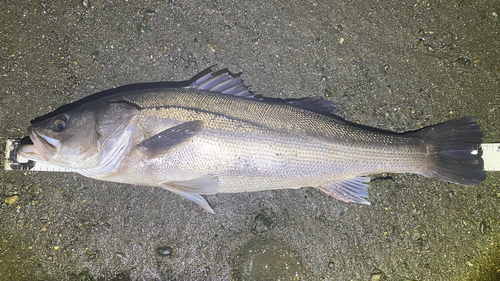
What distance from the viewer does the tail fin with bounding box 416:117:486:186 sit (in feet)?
8.55

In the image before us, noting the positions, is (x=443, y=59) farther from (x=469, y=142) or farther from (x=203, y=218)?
(x=203, y=218)

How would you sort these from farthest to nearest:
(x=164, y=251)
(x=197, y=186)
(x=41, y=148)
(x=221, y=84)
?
(x=164, y=251) < (x=221, y=84) < (x=197, y=186) < (x=41, y=148)

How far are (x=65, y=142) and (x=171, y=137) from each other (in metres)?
0.92

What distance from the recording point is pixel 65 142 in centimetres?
228

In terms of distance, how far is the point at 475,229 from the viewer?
2.93 m

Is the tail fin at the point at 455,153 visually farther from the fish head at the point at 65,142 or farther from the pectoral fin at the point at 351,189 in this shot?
the fish head at the point at 65,142

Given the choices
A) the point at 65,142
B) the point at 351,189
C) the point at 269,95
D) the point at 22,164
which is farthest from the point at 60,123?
the point at 351,189

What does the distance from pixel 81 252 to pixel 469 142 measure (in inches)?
163

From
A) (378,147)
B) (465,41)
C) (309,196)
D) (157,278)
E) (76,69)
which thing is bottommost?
(157,278)

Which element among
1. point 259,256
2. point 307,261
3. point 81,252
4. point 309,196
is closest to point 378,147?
point 309,196

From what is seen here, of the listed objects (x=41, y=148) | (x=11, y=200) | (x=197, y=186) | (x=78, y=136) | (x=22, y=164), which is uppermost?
(x=78, y=136)

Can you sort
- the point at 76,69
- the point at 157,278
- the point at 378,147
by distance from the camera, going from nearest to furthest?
1. the point at 378,147
2. the point at 157,278
3. the point at 76,69

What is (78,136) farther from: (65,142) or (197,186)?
(197,186)

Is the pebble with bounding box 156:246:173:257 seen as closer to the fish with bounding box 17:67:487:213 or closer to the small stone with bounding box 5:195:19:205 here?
the fish with bounding box 17:67:487:213
